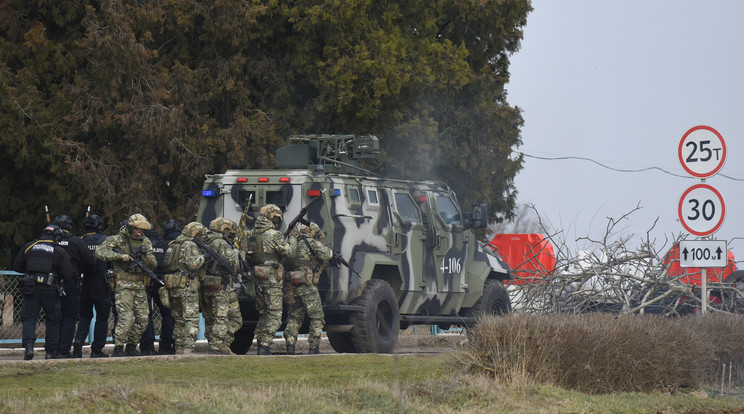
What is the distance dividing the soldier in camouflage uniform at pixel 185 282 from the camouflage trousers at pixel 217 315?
21 centimetres

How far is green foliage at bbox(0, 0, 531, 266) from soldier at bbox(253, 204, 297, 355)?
6427 millimetres

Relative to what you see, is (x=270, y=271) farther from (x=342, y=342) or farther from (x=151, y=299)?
(x=342, y=342)

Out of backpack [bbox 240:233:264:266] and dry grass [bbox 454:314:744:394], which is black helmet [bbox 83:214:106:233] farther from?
dry grass [bbox 454:314:744:394]

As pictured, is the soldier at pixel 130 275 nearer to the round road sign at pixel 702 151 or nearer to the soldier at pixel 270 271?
the soldier at pixel 270 271

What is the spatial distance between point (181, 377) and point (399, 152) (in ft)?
42.4

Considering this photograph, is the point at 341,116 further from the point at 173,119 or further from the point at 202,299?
the point at 202,299

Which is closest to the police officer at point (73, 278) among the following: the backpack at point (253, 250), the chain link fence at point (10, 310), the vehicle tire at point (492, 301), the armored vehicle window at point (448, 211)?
the backpack at point (253, 250)

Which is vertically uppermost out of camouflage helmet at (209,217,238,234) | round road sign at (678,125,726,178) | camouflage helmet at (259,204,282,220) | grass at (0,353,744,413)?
round road sign at (678,125,726,178)

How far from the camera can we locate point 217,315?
14.0 metres

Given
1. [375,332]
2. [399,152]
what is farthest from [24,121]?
[375,332]

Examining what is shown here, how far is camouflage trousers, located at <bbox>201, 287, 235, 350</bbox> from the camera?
14000 millimetres

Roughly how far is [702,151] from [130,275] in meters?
6.63

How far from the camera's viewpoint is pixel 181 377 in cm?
1111

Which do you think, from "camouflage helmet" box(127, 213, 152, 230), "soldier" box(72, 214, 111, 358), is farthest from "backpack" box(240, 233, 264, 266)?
"soldier" box(72, 214, 111, 358)
